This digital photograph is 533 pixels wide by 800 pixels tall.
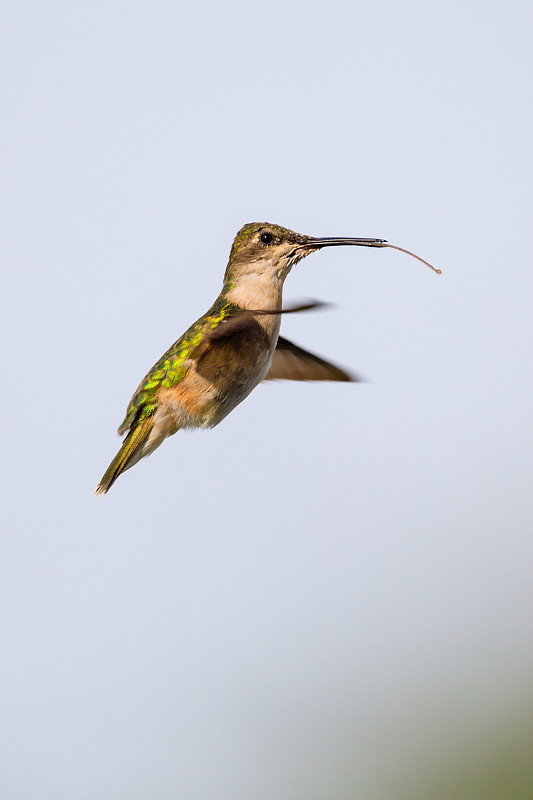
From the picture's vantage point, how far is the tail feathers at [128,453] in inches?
187

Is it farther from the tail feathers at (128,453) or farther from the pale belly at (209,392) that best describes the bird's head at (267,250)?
the tail feathers at (128,453)

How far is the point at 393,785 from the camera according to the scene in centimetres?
2605

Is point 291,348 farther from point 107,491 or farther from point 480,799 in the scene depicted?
point 480,799

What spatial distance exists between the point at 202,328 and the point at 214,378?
0.30 metres

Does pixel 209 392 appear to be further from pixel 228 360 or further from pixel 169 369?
pixel 169 369

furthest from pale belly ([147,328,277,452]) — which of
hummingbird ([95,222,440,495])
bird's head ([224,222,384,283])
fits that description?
bird's head ([224,222,384,283])

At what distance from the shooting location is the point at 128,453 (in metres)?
4.86

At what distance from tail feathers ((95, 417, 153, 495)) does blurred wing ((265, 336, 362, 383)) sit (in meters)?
0.83

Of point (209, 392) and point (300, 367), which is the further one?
point (300, 367)

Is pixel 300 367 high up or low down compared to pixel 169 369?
down

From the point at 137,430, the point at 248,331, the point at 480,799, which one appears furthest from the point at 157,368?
the point at 480,799

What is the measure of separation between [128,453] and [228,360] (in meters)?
0.64

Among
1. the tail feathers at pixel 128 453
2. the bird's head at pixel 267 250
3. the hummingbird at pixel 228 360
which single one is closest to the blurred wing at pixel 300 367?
the hummingbird at pixel 228 360

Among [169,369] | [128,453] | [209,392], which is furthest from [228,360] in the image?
[128,453]
